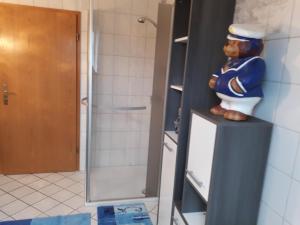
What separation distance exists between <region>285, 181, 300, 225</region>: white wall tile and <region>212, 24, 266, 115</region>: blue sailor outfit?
368mm

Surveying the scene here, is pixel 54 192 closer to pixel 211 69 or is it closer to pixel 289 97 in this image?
pixel 211 69

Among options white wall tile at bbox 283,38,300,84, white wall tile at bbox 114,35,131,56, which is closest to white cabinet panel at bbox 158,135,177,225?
white wall tile at bbox 283,38,300,84

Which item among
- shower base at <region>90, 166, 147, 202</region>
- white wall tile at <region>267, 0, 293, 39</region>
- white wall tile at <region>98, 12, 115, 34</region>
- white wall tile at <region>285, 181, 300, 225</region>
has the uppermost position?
white wall tile at <region>98, 12, 115, 34</region>

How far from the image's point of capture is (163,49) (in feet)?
7.02

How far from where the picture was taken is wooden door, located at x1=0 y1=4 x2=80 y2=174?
2578 mm

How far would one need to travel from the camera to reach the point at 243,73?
41.5 inches

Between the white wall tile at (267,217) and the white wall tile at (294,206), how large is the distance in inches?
2.4

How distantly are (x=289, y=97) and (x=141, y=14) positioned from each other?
2.00 meters

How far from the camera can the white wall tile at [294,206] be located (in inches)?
37.8

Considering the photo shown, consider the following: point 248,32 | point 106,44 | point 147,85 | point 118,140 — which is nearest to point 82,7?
point 106,44

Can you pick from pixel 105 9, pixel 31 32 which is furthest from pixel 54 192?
pixel 105 9

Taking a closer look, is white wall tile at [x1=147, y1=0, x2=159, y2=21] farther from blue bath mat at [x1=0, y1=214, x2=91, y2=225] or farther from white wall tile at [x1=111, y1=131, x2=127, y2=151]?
blue bath mat at [x1=0, y1=214, x2=91, y2=225]

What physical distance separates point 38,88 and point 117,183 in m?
1.40

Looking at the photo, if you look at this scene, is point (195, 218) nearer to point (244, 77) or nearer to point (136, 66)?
point (244, 77)
